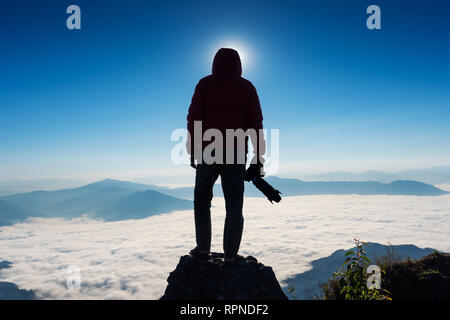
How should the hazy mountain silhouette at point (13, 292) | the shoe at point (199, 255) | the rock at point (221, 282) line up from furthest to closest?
the hazy mountain silhouette at point (13, 292), the shoe at point (199, 255), the rock at point (221, 282)

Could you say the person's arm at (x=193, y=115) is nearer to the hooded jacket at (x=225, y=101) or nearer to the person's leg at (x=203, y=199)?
the hooded jacket at (x=225, y=101)

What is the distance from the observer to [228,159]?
11.7ft

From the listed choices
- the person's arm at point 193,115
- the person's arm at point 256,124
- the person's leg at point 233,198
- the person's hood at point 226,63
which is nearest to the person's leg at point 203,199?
the person's leg at point 233,198

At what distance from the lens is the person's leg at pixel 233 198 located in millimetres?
3609

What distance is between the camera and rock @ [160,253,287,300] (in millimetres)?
3446

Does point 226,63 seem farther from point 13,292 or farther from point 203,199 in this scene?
point 13,292

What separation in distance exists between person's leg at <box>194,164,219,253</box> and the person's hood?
1562mm

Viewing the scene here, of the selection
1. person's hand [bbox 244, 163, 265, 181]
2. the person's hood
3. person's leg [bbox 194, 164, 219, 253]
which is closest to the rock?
person's leg [bbox 194, 164, 219, 253]

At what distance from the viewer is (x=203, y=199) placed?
3830mm

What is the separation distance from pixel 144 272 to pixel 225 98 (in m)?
215
